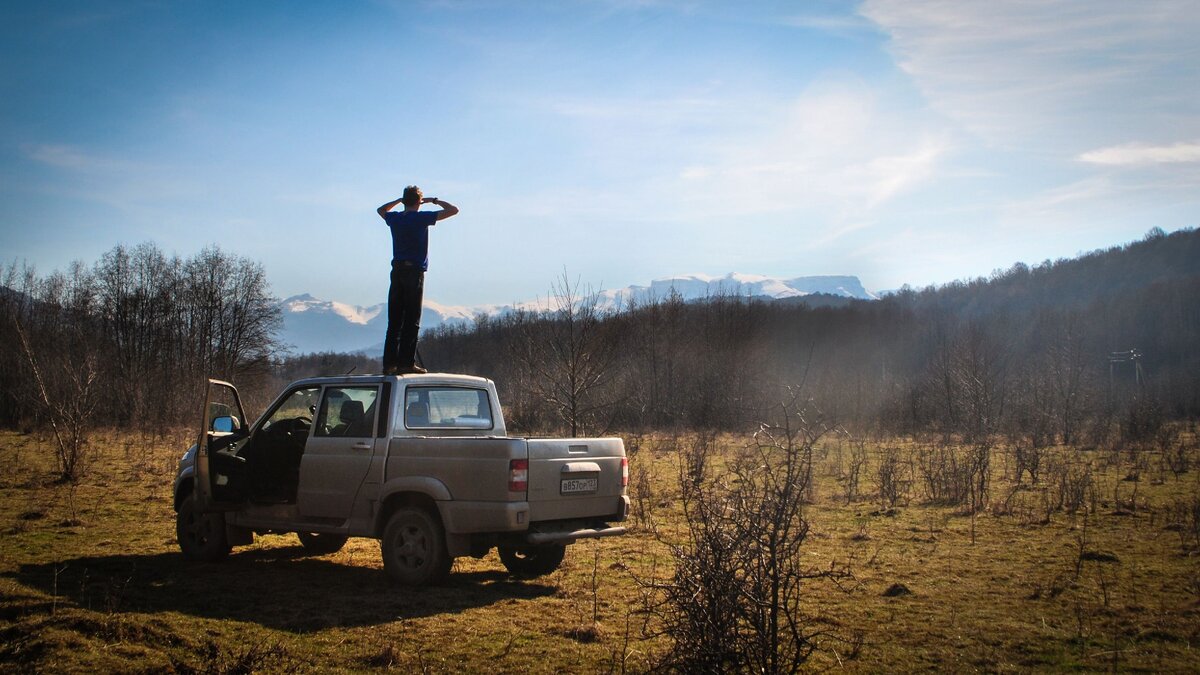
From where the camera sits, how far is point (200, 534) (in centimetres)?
1011

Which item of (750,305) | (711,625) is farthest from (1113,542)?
(750,305)

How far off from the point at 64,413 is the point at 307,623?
14.5 meters

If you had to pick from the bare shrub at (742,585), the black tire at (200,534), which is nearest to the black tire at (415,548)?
the black tire at (200,534)

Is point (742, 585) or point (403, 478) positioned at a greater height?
point (403, 478)

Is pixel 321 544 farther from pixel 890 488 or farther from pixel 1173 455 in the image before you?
pixel 1173 455

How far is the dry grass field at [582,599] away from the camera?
20.8ft

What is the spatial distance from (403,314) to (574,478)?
2803mm

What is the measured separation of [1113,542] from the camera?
12070 mm

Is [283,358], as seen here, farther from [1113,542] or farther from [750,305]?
[1113,542]

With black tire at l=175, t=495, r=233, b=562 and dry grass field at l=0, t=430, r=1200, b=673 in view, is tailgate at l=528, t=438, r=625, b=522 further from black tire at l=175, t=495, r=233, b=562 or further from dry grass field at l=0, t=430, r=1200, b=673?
black tire at l=175, t=495, r=233, b=562

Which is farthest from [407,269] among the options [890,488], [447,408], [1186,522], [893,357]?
[893,357]

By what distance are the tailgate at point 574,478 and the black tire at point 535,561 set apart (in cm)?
105

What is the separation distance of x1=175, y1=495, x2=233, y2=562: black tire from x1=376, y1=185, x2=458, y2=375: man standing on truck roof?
275cm

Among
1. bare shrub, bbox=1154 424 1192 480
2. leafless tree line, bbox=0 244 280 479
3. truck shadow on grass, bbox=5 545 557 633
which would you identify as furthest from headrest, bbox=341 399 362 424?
leafless tree line, bbox=0 244 280 479
